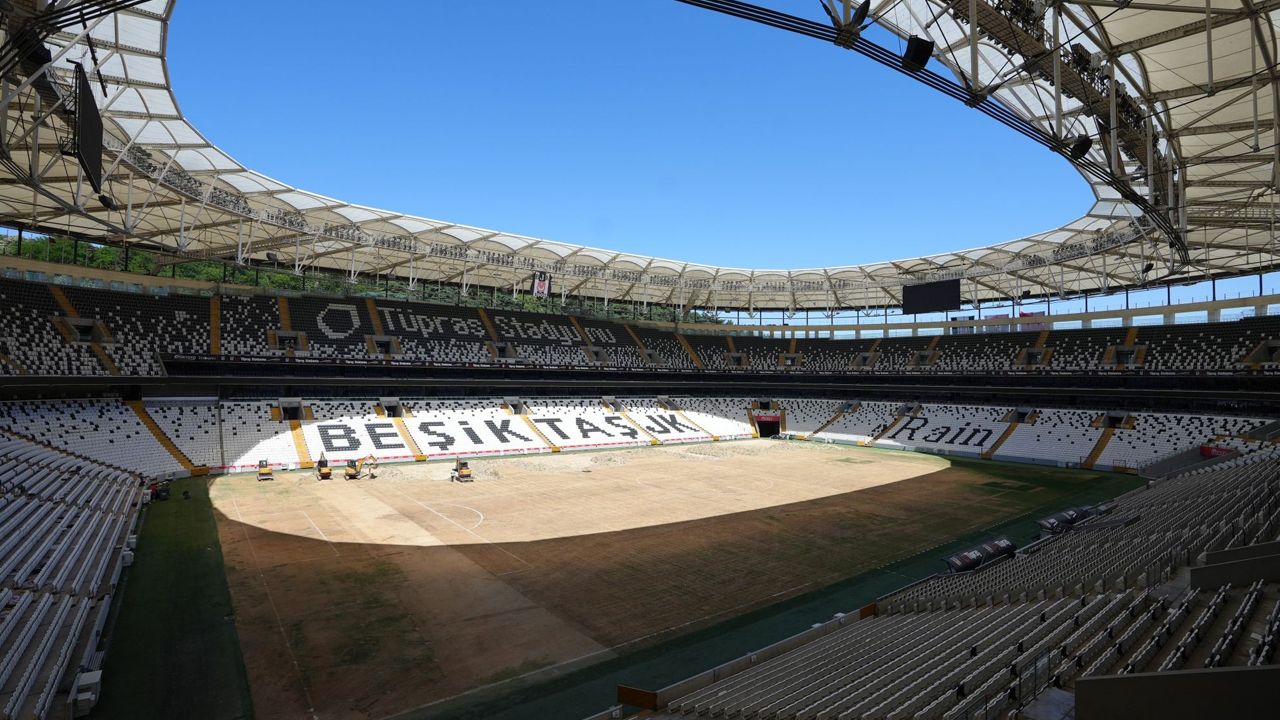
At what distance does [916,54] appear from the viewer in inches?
404

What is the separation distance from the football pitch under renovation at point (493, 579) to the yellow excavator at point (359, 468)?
0.54 meters

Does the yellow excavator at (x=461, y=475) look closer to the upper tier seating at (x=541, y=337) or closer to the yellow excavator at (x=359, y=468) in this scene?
the yellow excavator at (x=359, y=468)

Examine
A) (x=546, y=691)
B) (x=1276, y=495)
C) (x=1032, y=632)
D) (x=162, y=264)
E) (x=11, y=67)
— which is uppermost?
(x=162, y=264)

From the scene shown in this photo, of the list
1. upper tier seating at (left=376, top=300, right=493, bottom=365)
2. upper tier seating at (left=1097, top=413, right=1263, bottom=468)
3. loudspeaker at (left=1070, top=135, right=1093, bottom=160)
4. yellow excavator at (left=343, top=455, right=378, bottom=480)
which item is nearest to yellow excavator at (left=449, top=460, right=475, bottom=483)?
yellow excavator at (left=343, top=455, right=378, bottom=480)

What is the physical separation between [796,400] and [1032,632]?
167ft

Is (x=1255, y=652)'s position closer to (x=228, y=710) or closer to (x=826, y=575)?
A: (x=826, y=575)

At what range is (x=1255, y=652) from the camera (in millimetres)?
6020

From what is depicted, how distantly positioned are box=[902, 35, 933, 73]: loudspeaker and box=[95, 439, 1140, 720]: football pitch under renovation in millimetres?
11572

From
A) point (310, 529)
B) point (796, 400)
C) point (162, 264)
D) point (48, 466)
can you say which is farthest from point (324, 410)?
point (796, 400)

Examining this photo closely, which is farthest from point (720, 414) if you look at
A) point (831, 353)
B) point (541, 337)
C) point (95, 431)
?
point (95, 431)

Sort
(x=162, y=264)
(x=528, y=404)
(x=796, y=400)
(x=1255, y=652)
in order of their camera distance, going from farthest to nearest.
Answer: (x=796, y=400), (x=528, y=404), (x=162, y=264), (x=1255, y=652)

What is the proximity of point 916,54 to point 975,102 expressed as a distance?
8.54ft

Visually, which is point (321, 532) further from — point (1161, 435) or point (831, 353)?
point (831, 353)

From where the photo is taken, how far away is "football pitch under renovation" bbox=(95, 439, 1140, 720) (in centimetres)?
1145
